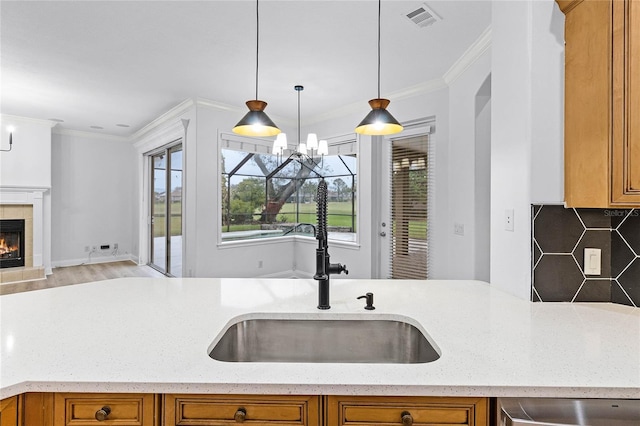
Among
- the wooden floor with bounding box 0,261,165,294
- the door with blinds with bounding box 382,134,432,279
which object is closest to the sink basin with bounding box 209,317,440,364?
the door with blinds with bounding box 382,134,432,279

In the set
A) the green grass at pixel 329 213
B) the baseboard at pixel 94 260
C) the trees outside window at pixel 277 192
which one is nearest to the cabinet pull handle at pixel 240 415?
the trees outside window at pixel 277 192

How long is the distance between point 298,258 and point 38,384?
4.91 meters

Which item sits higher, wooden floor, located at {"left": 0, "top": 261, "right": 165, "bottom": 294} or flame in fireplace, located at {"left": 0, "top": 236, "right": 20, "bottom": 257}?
flame in fireplace, located at {"left": 0, "top": 236, "right": 20, "bottom": 257}

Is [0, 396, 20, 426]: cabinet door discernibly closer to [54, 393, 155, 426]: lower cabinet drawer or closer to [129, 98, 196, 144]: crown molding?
[54, 393, 155, 426]: lower cabinet drawer

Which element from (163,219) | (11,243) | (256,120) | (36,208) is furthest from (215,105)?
(11,243)

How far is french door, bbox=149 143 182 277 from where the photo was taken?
5562 millimetres

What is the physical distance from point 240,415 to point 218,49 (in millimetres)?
3071

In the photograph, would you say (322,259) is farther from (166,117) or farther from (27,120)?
(27,120)

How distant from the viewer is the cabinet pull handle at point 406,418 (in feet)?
3.01

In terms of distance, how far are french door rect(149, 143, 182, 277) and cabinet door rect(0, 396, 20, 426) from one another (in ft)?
15.2

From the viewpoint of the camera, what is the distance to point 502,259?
172 centimetres

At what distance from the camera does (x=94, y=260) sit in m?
6.83

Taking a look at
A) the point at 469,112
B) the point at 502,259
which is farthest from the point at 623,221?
the point at 469,112

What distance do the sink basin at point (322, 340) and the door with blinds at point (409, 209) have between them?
2.86 meters
